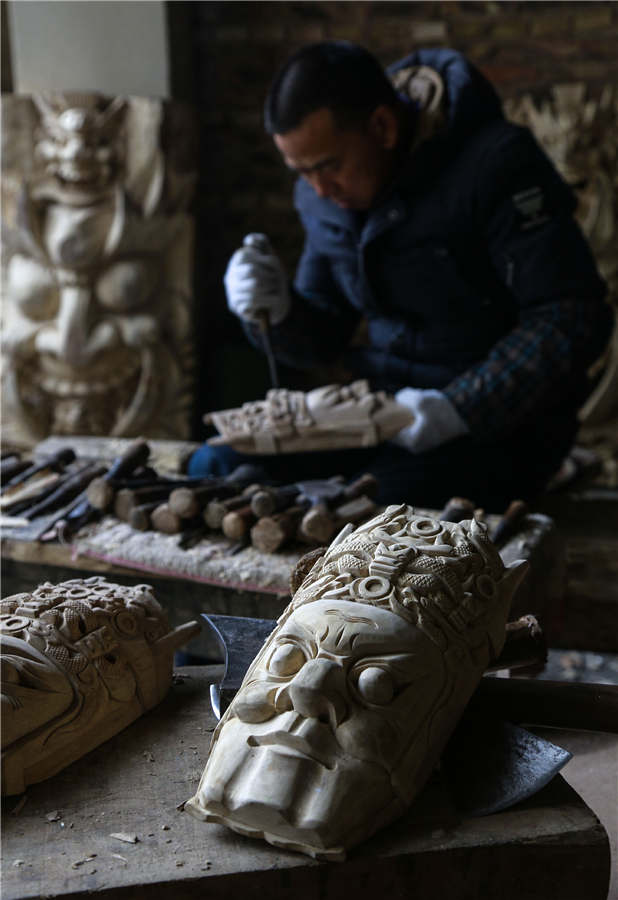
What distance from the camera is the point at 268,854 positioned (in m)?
1.29

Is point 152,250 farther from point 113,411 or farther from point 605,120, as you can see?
point 605,120

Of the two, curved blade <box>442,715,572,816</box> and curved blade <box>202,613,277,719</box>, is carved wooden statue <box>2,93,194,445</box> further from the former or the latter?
curved blade <box>442,715,572,816</box>

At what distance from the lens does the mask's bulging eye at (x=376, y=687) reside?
1.32 meters

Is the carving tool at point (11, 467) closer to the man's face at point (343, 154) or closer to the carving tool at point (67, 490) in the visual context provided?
the carving tool at point (67, 490)

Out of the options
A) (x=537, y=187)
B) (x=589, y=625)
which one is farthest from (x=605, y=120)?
(x=589, y=625)

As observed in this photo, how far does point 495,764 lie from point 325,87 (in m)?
2.39

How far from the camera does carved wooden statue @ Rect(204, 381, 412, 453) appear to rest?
3.03m

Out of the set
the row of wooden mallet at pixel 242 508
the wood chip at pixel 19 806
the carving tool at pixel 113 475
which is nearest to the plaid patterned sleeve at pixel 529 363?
the row of wooden mallet at pixel 242 508

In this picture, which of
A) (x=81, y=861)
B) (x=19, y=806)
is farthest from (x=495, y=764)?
(x=19, y=806)

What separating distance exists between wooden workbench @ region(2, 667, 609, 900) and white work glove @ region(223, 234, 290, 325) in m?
2.42

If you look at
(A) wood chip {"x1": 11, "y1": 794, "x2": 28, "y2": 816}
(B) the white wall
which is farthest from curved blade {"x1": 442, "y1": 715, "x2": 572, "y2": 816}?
(B) the white wall

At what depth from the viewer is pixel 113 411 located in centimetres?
512

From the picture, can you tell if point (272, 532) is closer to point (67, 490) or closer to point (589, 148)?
point (67, 490)

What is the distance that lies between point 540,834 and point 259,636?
2.27ft
